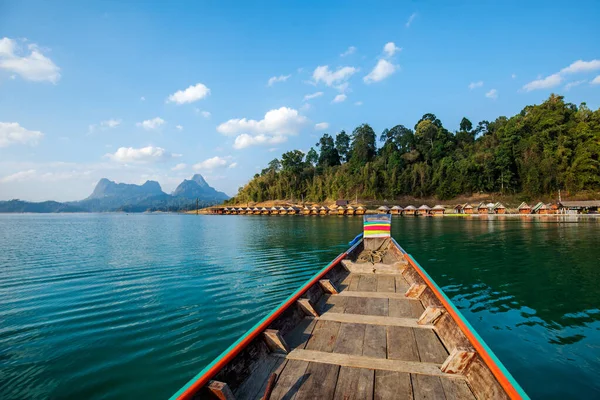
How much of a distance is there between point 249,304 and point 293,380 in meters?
5.32

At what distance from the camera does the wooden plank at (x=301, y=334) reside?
11.7 feet

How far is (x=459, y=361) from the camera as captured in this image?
2.84m

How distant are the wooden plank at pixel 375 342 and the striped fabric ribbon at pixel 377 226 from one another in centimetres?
891

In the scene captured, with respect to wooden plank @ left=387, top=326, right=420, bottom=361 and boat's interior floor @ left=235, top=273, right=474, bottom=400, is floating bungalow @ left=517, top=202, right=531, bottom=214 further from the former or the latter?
wooden plank @ left=387, top=326, right=420, bottom=361

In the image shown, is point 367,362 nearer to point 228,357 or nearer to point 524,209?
point 228,357

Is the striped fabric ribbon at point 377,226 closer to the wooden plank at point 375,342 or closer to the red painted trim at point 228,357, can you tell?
the wooden plank at point 375,342

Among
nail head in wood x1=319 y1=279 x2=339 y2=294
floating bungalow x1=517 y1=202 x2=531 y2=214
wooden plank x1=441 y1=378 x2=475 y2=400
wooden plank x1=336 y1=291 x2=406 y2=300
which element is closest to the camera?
wooden plank x1=441 y1=378 x2=475 y2=400

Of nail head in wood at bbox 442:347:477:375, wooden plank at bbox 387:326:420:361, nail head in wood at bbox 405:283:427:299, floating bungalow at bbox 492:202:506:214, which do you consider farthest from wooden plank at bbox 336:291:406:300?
floating bungalow at bbox 492:202:506:214

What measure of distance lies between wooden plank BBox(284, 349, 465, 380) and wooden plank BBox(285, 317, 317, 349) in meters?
0.20

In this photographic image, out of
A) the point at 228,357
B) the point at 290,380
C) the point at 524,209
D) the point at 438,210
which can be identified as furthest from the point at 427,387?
the point at 438,210

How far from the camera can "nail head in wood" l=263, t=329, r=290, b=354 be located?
10.6ft

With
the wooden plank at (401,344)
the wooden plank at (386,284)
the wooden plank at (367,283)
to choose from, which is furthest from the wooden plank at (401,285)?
the wooden plank at (401,344)

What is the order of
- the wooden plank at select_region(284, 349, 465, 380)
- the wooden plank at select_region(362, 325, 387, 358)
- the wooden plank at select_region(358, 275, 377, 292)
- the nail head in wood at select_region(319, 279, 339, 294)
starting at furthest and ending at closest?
the wooden plank at select_region(358, 275, 377, 292) → the nail head in wood at select_region(319, 279, 339, 294) → the wooden plank at select_region(362, 325, 387, 358) → the wooden plank at select_region(284, 349, 465, 380)

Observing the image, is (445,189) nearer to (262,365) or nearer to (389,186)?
(389,186)
